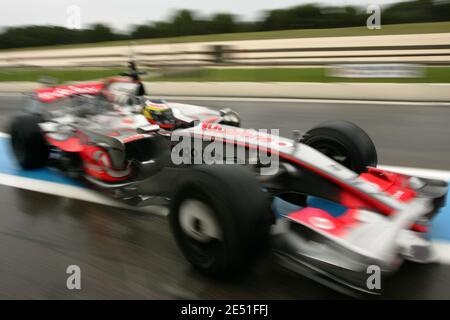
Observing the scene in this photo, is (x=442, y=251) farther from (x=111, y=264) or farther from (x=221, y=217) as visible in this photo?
(x=111, y=264)

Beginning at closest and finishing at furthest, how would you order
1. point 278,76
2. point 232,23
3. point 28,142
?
point 28,142 < point 278,76 < point 232,23

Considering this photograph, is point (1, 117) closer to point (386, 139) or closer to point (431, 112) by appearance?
point (386, 139)

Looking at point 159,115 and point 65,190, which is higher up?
point 159,115

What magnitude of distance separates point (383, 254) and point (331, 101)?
328 inches

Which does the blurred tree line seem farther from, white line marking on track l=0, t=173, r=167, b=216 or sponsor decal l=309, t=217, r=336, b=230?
sponsor decal l=309, t=217, r=336, b=230

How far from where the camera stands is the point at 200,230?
2.49 metres

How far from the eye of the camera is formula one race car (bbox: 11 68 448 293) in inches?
88.2

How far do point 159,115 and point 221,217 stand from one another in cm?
292

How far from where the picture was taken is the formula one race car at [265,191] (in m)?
2.24

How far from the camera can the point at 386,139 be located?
6.27m

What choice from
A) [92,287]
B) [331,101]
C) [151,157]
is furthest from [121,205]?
[331,101]

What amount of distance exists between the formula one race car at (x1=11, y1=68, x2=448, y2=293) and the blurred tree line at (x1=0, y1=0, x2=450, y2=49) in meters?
29.8

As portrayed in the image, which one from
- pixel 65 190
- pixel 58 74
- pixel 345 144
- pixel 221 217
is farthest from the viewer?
pixel 58 74

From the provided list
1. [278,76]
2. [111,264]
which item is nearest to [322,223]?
[111,264]
